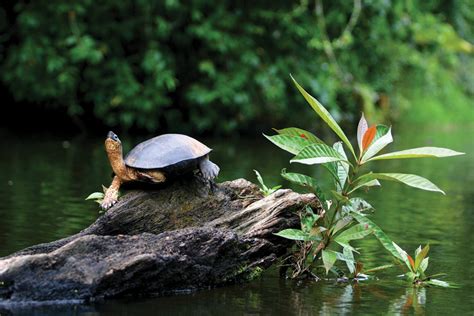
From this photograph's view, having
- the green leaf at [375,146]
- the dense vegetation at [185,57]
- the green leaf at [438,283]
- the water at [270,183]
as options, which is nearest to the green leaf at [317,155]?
the green leaf at [375,146]

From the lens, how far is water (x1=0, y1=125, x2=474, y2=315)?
4262 millimetres

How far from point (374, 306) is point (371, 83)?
590 inches

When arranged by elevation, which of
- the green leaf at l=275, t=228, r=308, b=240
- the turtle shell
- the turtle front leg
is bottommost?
the green leaf at l=275, t=228, r=308, b=240

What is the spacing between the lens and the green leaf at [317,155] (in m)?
4.57

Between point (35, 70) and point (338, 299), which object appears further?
point (35, 70)

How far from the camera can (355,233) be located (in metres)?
4.87

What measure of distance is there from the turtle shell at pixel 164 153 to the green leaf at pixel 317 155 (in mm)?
784

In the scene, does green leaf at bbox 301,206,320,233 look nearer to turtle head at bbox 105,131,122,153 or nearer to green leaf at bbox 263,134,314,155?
green leaf at bbox 263,134,314,155

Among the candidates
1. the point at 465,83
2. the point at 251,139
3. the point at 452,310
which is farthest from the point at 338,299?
the point at 465,83

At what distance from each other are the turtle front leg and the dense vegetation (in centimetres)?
970

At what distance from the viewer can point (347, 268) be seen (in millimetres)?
5328

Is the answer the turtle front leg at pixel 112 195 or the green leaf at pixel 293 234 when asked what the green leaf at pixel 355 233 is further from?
the turtle front leg at pixel 112 195

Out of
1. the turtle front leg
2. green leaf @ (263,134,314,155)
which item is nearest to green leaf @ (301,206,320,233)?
green leaf @ (263,134,314,155)

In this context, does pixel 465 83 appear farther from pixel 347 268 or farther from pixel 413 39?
pixel 347 268
